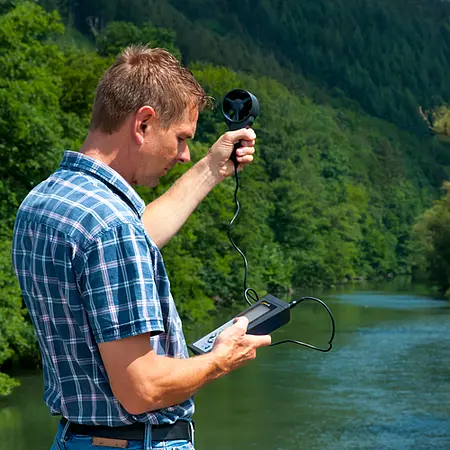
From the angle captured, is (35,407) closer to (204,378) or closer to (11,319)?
(11,319)

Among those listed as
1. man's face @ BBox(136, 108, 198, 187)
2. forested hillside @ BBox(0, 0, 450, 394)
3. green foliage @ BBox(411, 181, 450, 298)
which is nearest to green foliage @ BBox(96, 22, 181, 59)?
forested hillside @ BBox(0, 0, 450, 394)

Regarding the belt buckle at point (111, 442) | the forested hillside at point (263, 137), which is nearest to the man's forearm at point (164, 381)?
the belt buckle at point (111, 442)

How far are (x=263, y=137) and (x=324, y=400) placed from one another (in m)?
37.0

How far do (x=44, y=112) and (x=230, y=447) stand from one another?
9232mm

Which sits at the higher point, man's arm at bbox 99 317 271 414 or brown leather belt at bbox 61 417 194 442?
man's arm at bbox 99 317 271 414

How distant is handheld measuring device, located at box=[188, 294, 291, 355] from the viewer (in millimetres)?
2607

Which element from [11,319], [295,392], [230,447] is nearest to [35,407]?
[11,319]

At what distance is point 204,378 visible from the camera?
7.70 feet

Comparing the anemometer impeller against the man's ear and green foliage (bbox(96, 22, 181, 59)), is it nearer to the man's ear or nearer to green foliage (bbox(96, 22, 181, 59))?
the man's ear

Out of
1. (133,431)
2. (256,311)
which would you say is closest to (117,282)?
(133,431)

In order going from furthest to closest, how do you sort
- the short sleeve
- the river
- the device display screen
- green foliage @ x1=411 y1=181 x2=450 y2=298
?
green foliage @ x1=411 y1=181 x2=450 y2=298 < the river < the device display screen < the short sleeve

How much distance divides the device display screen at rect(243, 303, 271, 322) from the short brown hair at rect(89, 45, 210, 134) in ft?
1.68

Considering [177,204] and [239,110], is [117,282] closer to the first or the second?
[177,204]

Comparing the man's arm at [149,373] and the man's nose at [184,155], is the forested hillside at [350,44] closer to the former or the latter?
the man's nose at [184,155]
